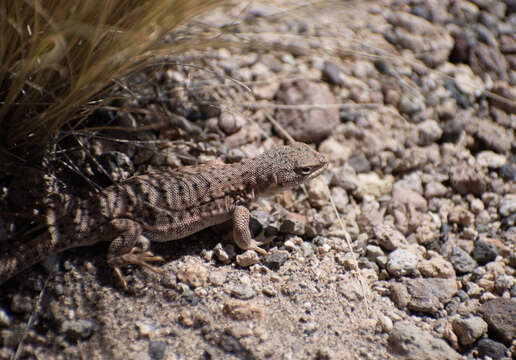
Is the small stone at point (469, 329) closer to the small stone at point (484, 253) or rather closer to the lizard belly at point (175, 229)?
the small stone at point (484, 253)

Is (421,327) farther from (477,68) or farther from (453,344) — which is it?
(477,68)

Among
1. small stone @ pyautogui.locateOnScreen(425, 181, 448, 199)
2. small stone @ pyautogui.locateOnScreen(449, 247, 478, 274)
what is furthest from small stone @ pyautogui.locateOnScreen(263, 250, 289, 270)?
small stone @ pyautogui.locateOnScreen(425, 181, 448, 199)

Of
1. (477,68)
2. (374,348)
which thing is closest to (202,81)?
(374,348)

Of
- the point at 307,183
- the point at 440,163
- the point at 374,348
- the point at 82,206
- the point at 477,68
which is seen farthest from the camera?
the point at 477,68

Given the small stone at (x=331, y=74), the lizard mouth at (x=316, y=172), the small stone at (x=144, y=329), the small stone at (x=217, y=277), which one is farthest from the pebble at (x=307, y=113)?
the small stone at (x=144, y=329)

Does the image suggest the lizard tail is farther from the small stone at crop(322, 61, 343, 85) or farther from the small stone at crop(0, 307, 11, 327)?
the small stone at crop(322, 61, 343, 85)

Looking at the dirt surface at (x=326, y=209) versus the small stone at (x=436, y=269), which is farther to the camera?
the small stone at (x=436, y=269)

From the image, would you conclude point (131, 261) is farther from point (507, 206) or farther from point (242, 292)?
point (507, 206)
